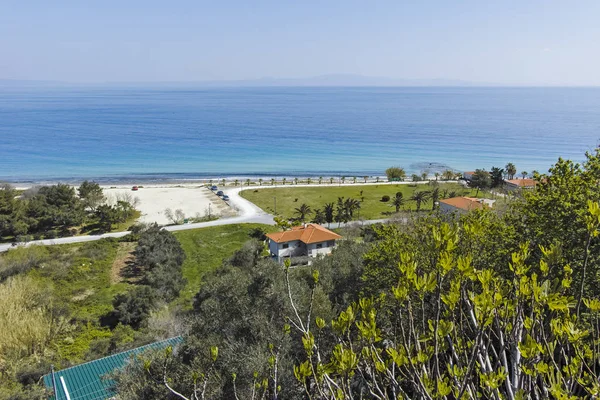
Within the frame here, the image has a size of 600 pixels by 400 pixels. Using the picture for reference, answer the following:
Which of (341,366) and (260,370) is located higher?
(341,366)

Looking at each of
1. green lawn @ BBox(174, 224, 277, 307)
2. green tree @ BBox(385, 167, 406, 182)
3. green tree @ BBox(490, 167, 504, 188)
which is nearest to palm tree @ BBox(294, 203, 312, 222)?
green lawn @ BBox(174, 224, 277, 307)

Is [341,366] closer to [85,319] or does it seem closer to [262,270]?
[262,270]

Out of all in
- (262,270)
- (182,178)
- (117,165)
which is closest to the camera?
(262,270)

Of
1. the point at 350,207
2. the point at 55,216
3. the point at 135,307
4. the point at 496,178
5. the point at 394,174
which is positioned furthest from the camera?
the point at 394,174

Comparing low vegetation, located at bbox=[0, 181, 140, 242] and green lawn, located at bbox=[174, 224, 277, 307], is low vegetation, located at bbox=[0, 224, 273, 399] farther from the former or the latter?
low vegetation, located at bbox=[0, 181, 140, 242]

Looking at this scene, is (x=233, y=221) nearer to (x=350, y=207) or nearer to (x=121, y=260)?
(x=350, y=207)

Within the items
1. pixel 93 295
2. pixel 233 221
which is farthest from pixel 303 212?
pixel 93 295

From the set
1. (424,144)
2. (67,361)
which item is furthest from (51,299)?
(424,144)

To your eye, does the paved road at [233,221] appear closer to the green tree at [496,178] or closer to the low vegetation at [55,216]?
the low vegetation at [55,216]
